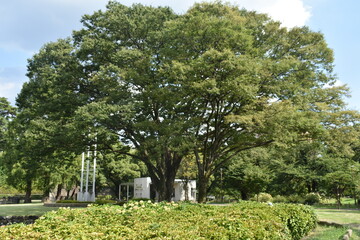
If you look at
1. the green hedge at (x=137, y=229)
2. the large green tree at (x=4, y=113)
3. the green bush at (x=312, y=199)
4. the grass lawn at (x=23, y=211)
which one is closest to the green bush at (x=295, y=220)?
the green hedge at (x=137, y=229)

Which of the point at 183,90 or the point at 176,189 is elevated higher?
the point at 183,90

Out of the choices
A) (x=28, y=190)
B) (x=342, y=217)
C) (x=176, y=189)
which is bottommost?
(x=342, y=217)

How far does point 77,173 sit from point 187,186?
12752mm

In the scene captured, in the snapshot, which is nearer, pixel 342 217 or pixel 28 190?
pixel 342 217

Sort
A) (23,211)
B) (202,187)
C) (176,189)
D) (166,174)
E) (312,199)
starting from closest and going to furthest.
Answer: (202,187) → (166,174) → (23,211) → (312,199) → (176,189)

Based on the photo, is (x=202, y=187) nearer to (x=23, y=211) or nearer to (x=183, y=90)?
(x=183, y=90)

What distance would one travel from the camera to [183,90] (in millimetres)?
13117

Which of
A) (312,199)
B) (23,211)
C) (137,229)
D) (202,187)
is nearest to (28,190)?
(23,211)

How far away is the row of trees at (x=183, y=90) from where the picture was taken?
41.8 ft

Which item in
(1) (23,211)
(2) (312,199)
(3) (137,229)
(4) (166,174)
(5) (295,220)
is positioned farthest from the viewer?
(2) (312,199)

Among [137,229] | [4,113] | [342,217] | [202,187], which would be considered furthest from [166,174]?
[4,113]

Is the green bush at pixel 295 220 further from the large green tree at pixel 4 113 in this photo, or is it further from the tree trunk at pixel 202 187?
the large green tree at pixel 4 113

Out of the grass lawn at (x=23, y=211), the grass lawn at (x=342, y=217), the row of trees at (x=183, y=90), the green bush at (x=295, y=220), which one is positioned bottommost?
the grass lawn at (x=23, y=211)

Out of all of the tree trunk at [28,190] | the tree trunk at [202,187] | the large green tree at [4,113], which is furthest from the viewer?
the large green tree at [4,113]
